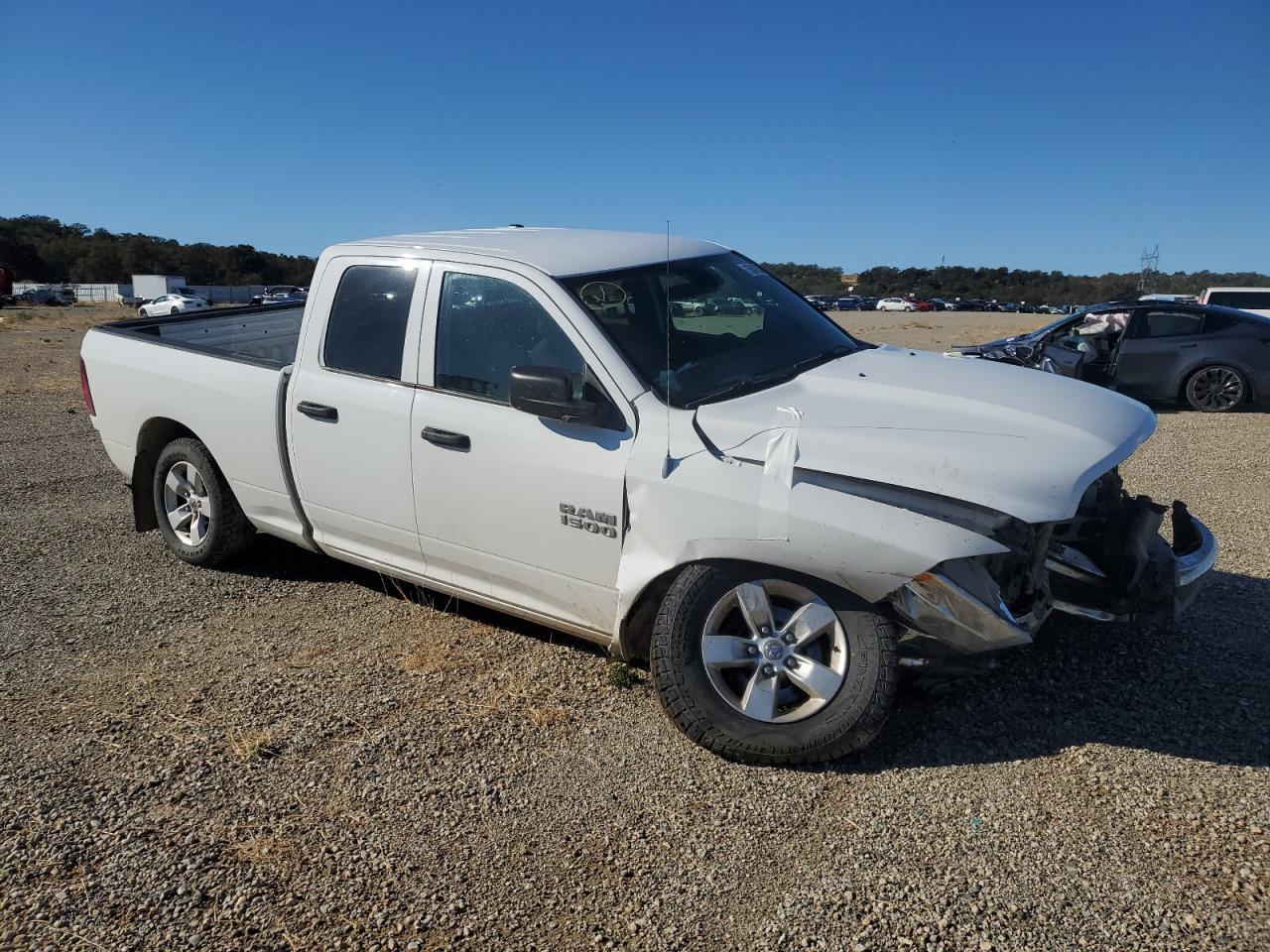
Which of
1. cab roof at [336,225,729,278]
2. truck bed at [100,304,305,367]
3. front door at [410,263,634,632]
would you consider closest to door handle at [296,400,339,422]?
front door at [410,263,634,632]

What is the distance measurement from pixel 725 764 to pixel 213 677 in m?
2.30

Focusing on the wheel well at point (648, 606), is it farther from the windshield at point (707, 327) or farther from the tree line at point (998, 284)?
the tree line at point (998, 284)

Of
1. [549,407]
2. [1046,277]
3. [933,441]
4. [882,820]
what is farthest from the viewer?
[1046,277]

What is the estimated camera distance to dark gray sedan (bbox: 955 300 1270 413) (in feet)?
38.1

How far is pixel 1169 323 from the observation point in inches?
471

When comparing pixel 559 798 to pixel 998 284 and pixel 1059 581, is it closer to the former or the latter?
pixel 1059 581

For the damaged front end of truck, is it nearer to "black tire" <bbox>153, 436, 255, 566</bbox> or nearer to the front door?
the front door

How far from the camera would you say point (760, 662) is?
332cm

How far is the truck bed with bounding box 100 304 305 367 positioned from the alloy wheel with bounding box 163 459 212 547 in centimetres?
82

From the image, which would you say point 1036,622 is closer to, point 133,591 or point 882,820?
point 882,820

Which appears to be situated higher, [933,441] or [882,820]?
[933,441]

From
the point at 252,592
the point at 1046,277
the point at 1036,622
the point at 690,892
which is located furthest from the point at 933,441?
the point at 1046,277

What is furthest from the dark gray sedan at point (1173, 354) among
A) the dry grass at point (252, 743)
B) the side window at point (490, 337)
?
the dry grass at point (252, 743)

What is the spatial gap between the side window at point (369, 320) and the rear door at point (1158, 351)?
1052cm
